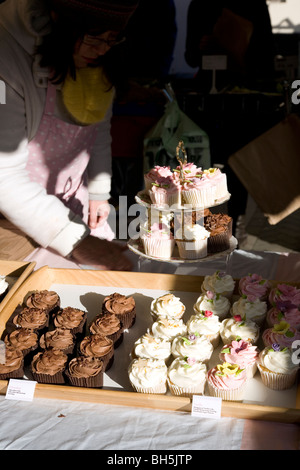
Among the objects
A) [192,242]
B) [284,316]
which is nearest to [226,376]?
[284,316]

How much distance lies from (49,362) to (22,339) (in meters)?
0.18

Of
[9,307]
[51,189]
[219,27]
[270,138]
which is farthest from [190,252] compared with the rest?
[219,27]

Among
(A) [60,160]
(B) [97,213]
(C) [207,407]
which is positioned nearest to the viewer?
(C) [207,407]

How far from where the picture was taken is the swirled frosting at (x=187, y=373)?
1547 mm

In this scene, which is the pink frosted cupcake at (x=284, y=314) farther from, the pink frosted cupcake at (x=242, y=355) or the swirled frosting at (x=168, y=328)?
the swirled frosting at (x=168, y=328)

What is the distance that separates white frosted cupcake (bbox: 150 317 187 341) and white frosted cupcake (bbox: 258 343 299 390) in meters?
0.31

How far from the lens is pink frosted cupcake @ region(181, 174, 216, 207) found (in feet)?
6.33

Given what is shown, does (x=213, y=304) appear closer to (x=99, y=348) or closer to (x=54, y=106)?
(x=99, y=348)

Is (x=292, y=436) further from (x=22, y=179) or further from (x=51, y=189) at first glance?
(x=51, y=189)

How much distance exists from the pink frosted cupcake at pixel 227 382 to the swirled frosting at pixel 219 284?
0.44m

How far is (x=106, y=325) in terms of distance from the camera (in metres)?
1.86

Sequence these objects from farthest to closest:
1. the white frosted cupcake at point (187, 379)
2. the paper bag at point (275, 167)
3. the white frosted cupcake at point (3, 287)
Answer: the paper bag at point (275, 167) < the white frosted cupcake at point (3, 287) < the white frosted cupcake at point (187, 379)

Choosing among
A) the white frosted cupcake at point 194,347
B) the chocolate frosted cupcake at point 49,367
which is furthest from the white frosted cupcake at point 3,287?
the white frosted cupcake at point 194,347

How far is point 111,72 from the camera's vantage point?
247 centimetres
